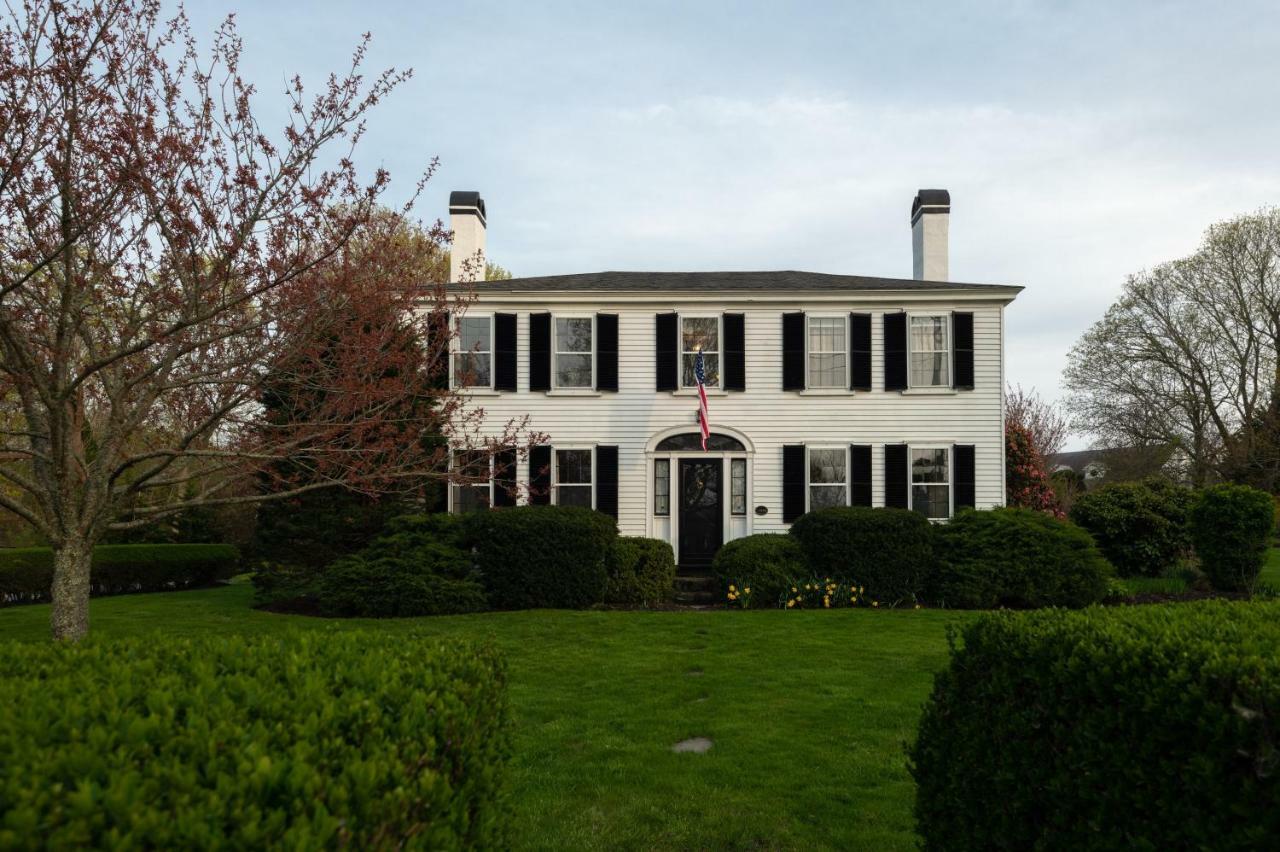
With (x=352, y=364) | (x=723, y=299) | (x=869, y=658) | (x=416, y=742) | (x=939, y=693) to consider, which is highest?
(x=723, y=299)

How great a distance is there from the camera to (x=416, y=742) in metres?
2.38

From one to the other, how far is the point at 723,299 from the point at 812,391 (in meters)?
2.63

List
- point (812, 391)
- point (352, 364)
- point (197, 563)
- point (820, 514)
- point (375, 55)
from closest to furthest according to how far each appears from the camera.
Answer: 1. point (375, 55)
2. point (352, 364)
3. point (820, 514)
4. point (812, 391)
5. point (197, 563)

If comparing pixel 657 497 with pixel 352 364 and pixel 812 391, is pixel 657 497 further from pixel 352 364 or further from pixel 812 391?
pixel 352 364

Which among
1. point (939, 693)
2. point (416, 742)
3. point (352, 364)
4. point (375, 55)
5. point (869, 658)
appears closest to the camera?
point (416, 742)

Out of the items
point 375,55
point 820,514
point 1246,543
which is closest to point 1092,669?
point 375,55

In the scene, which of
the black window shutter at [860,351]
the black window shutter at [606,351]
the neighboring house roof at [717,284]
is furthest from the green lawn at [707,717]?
the neighboring house roof at [717,284]

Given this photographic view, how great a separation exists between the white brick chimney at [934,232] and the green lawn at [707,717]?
348 inches

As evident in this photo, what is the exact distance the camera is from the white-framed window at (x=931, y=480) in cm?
1587

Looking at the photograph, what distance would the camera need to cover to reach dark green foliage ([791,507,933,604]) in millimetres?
13070

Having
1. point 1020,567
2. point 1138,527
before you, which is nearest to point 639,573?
point 1020,567

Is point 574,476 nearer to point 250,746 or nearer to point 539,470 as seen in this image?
point 539,470

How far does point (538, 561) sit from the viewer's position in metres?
12.8

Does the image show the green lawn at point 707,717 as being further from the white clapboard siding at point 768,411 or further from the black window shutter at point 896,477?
the white clapboard siding at point 768,411
